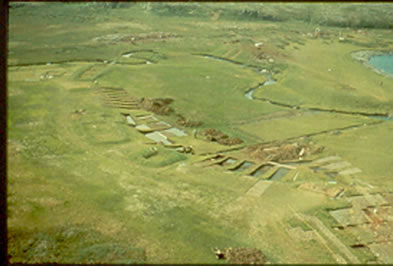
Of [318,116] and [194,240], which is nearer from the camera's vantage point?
[194,240]

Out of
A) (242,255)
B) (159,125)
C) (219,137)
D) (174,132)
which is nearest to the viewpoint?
(242,255)

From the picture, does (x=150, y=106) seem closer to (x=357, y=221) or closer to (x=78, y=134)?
(x=78, y=134)

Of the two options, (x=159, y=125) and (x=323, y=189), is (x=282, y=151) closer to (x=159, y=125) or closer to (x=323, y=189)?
(x=323, y=189)

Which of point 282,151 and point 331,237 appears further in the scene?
point 282,151

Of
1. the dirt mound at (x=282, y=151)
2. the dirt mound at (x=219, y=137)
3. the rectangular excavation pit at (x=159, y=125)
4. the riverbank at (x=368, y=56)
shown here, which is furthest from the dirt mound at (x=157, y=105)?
the riverbank at (x=368, y=56)

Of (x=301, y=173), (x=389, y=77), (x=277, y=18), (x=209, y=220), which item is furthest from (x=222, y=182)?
(x=277, y=18)

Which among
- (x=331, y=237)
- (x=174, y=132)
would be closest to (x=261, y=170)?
(x=331, y=237)

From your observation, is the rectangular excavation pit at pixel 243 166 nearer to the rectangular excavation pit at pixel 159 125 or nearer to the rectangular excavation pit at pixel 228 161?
the rectangular excavation pit at pixel 228 161
